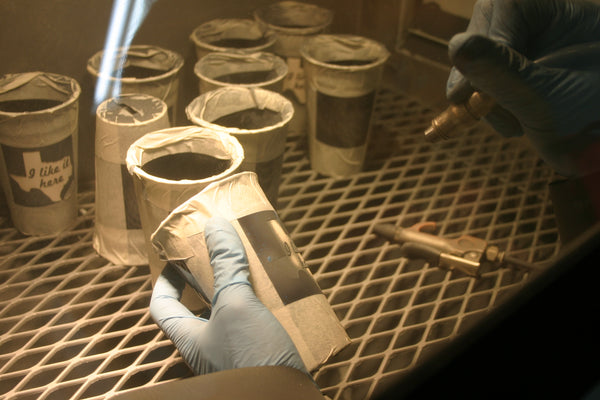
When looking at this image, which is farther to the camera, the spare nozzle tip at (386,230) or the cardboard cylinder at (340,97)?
the cardboard cylinder at (340,97)

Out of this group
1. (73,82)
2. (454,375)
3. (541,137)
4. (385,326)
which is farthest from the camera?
(73,82)

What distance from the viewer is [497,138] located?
5.37ft

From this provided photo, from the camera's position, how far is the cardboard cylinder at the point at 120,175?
1.15 meters

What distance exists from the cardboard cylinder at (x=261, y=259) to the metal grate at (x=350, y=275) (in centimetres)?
13

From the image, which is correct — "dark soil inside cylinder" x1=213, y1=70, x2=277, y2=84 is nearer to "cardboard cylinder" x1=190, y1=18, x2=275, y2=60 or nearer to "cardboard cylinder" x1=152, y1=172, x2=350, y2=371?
"cardboard cylinder" x1=190, y1=18, x2=275, y2=60

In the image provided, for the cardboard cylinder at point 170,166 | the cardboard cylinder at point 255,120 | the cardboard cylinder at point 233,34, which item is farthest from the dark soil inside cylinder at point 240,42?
the cardboard cylinder at point 170,166

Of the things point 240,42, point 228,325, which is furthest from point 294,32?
point 228,325

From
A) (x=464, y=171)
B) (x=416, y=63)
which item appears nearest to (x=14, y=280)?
(x=464, y=171)

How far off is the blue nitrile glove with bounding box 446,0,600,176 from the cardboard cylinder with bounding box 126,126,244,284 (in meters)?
0.51

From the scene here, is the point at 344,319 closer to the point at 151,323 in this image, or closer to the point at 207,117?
the point at 151,323

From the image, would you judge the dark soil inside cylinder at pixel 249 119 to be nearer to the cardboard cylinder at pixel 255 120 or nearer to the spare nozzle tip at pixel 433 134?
the cardboard cylinder at pixel 255 120

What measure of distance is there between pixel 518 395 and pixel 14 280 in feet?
3.68

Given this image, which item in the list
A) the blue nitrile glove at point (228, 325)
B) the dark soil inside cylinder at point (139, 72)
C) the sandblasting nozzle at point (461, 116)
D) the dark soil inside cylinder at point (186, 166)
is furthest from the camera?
the dark soil inside cylinder at point (139, 72)

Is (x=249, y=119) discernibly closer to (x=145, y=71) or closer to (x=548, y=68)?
(x=145, y=71)
